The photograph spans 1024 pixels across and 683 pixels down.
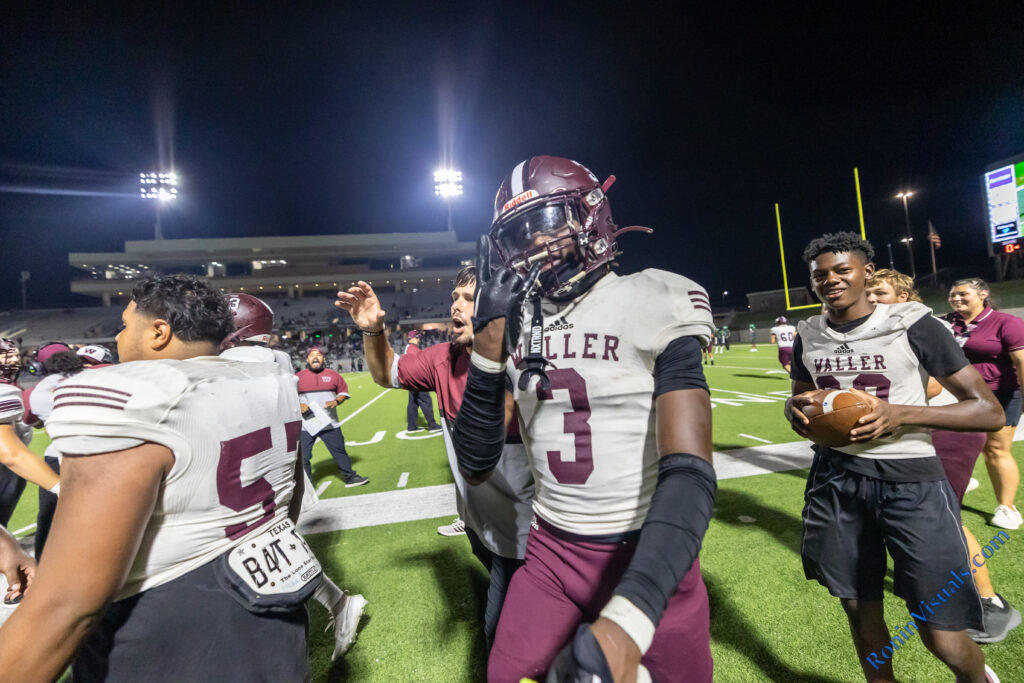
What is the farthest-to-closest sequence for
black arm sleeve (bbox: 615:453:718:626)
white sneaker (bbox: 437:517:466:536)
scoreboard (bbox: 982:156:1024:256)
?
scoreboard (bbox: 982:156:1024:256)
white sneaker (bbox: 437:517:466:536)
black arm sleeve (bbox: 615:453:718:626)

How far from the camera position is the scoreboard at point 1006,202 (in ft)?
62.3

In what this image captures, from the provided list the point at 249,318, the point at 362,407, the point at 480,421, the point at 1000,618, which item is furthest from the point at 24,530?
the point at 362,407

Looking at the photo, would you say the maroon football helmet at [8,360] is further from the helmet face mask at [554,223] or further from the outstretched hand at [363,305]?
the helmet face mask at [554,223]

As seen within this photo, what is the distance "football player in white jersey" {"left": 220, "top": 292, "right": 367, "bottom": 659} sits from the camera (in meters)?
2.30

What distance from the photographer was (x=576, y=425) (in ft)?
4.90

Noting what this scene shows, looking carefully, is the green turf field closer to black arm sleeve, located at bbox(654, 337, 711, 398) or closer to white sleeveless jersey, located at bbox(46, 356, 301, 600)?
white sleeveless jersey, located at bbox(46, 356, 301, 600)

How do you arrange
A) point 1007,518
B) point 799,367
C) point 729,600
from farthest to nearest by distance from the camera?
point 1007,518 < point 729,600 < point 799,367

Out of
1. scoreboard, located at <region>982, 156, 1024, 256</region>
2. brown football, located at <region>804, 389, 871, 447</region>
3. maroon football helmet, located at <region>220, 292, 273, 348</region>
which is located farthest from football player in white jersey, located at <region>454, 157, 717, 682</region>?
scoreboard, located at <region>982, 156, 1024, 256</region>

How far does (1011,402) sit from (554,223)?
5.18 m

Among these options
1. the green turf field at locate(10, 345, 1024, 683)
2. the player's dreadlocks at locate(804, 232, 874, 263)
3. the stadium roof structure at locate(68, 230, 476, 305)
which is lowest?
the green turf field at locate(10, 345, 1024, 683)

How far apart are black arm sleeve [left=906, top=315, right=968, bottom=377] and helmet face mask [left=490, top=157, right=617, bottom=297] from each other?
170 centimetres

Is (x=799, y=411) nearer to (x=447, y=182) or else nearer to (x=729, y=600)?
(x=729, y=600)

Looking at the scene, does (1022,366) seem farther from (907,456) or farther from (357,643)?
(357,643)

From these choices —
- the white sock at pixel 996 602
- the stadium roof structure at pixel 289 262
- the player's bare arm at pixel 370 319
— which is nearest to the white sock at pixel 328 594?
the player's bare arm at pixel 370 319
